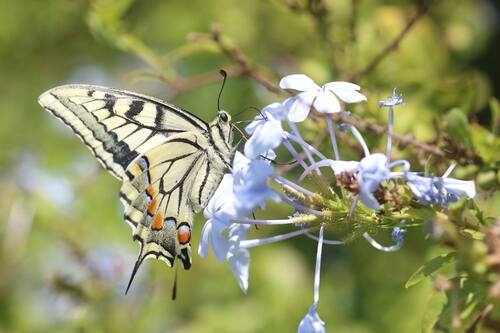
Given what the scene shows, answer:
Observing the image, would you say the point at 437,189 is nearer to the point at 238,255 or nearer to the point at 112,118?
the point at 238,255

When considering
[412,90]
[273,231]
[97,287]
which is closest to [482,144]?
[412,90]

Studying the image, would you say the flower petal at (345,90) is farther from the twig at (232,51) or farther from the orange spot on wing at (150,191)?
the orange spot on wing at (150,191)

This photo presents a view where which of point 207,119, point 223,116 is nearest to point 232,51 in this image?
point 223,116

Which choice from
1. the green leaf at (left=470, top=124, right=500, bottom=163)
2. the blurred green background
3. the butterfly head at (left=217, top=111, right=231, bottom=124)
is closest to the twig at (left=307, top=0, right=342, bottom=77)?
the blurred green background

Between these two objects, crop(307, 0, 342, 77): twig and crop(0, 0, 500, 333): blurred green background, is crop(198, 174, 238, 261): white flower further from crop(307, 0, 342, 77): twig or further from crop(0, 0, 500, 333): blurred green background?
crop(307, 0, 342, 77): twig

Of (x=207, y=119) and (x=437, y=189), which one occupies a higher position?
(x=207, y=119)

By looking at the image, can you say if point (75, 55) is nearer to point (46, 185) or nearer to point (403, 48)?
point (46, 185)

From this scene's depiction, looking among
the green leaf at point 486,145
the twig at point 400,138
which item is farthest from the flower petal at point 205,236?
the green leaf at point 486,145
